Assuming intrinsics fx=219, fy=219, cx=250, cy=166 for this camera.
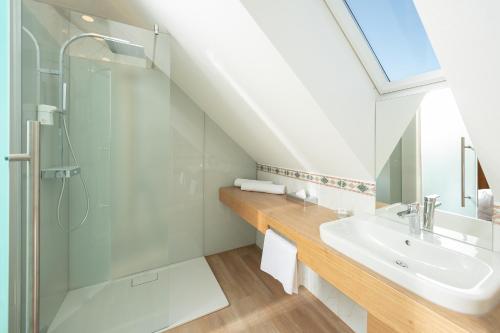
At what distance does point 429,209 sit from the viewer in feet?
3.72

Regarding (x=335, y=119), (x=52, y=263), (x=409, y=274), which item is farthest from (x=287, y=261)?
(x=52, y=263)

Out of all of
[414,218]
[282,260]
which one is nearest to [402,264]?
[414,218]

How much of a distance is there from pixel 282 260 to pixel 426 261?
796mm

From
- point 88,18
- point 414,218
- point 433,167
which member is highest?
point 88,18

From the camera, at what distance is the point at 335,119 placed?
1.22 metres

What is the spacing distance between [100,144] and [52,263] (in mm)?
849

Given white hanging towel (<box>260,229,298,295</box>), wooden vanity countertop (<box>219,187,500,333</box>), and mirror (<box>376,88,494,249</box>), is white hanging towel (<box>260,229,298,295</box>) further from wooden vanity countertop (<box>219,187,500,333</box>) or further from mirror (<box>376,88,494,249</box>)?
mirror (<box>376,88,494,249</box>)

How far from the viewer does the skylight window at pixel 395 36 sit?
3.70 ft

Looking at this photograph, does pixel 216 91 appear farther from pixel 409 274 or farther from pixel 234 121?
Answer: pixel 409 274

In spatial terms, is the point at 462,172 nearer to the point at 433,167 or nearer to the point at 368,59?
the point at 433,167

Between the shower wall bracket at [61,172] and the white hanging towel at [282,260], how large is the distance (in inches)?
56.7

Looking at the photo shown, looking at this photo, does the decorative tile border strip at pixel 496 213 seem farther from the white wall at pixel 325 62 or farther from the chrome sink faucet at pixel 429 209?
the white wall at pixel 325 62

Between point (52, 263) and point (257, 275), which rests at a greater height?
point (52, 263)

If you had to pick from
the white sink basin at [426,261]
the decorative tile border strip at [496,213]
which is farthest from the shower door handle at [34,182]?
the decorative tile border strip at [496,213]
